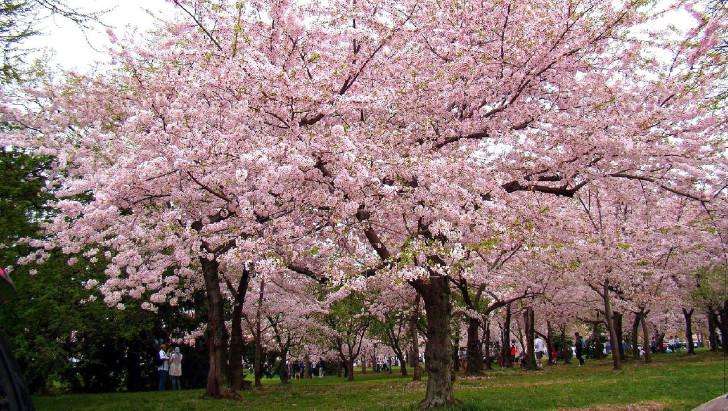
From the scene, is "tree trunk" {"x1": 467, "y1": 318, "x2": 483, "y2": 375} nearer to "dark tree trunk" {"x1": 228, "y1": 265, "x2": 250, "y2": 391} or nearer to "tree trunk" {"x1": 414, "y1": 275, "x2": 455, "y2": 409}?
"dark tree trunk" {"x1": 228, "y1": 265, "x2": 250, "y2": 391}

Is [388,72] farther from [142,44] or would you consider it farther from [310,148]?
[142,44]

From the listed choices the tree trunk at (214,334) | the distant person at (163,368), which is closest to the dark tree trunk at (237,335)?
the tree trunk at (214,334)

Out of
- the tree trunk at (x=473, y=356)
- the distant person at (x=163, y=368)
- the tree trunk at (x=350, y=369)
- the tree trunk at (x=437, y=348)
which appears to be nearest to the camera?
the tree trunk at (x=437, y=348)

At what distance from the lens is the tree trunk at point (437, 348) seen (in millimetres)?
10938

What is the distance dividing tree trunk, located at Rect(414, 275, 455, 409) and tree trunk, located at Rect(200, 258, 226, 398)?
21.9ft

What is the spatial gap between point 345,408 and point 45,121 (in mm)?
11193

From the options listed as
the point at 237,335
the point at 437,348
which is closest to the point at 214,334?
the point at 237,335

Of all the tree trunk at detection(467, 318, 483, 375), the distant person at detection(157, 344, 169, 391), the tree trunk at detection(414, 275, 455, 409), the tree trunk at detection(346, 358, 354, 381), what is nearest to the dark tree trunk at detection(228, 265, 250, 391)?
the tree trunk at detection(414, 275, 455, 409)

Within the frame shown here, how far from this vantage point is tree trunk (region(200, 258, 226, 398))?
15461 mm

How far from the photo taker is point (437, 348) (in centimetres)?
1120

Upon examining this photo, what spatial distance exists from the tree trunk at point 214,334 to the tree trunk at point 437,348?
21.9 feet

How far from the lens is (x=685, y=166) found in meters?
10.6

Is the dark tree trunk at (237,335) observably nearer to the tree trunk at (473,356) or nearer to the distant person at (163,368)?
the distant person at (163,368)

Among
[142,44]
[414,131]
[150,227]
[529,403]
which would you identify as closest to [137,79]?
[142,44]
